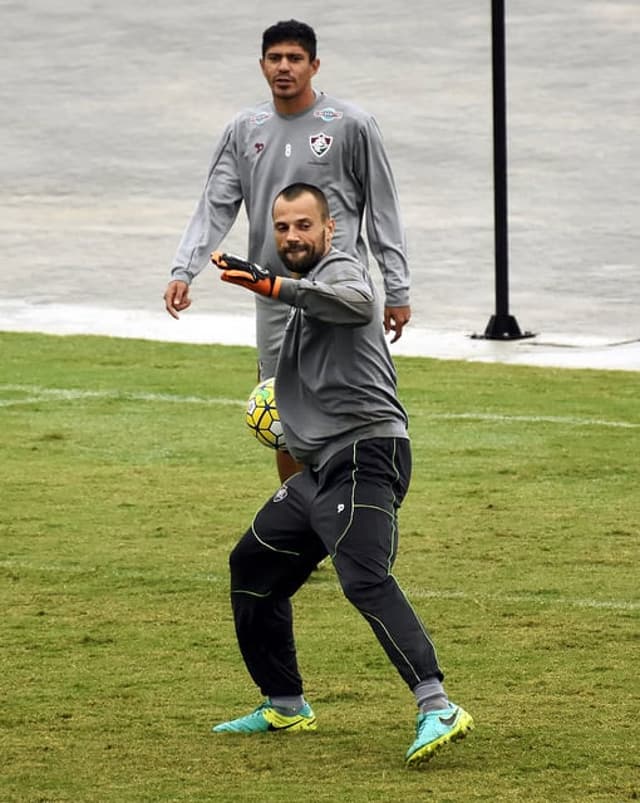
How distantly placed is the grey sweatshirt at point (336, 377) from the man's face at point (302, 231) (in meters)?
0.04

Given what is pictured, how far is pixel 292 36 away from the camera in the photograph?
8445 mm

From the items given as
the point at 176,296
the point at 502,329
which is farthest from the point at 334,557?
the point at 502,329

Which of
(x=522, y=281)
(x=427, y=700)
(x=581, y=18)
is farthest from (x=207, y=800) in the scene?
(x=581, y=18)

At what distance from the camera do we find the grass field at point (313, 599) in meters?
6.31

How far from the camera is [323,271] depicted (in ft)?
20.7

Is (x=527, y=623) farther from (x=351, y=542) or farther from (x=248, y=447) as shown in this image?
(x=248, y=447)

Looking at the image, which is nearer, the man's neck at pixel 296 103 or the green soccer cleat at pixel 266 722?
the green soccer cleat at pixel 266 722

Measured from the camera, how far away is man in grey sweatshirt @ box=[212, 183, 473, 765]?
620 centimetres

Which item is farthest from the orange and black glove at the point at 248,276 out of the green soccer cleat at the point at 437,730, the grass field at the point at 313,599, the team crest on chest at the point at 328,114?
the team crest on chest at the point at 328,114

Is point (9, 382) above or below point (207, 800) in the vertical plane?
below

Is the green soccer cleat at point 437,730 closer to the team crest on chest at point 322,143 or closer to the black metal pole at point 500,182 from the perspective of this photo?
the team crest on chest at point 322,143

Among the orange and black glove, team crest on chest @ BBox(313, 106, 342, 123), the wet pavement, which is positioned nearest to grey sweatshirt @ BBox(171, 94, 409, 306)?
team crest on chest @ BBox(313, 106, 342, 123)

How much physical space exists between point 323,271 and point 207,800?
64.1 inches

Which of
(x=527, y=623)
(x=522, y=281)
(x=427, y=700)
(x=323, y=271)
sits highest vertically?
(x=323, y=271)
